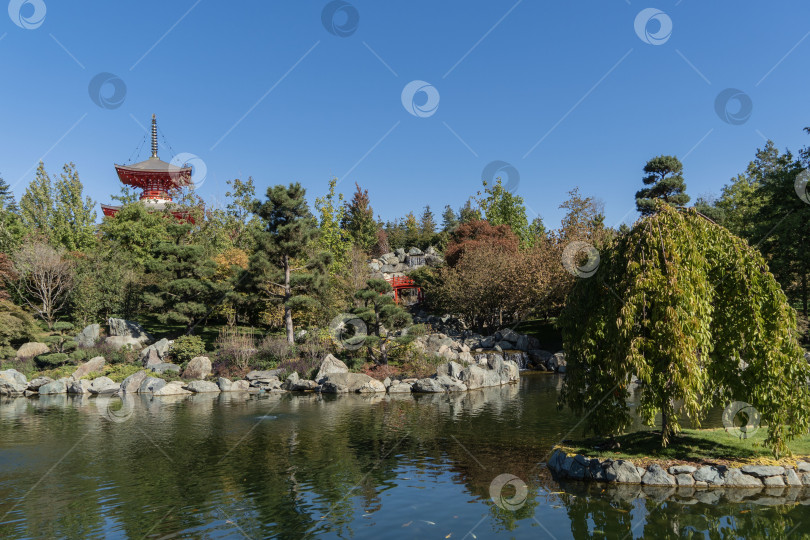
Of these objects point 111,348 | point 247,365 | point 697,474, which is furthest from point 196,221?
point 697,474

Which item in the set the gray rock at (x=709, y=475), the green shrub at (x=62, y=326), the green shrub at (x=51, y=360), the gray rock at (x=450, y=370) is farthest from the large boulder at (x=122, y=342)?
the gray rock at (x=709, y=475)

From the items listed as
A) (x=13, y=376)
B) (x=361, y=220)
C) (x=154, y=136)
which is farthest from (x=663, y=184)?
(x=154, y=136)

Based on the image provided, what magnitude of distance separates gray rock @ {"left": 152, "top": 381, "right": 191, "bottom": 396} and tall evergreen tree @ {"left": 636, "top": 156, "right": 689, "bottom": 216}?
3514 centimetres

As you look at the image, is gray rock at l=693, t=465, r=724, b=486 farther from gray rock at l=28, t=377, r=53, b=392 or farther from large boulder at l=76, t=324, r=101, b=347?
large boulder at l=76, t=324, r=101, b=347

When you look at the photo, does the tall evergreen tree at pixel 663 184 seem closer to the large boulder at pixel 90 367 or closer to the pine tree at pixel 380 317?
the pine tree at pixel 380 317

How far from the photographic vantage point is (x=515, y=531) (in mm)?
7699

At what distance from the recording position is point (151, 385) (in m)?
25.0

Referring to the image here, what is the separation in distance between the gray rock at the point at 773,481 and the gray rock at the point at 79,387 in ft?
90.4

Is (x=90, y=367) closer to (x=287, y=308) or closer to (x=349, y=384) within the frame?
(x=287, y=308)

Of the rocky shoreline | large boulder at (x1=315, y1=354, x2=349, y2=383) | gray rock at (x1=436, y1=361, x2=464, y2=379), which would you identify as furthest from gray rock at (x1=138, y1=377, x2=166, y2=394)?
the rocky shoreline

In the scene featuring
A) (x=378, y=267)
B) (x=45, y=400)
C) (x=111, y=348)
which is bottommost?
(x=45, y=400)

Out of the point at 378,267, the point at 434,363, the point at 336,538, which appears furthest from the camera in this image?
the point at 378,267

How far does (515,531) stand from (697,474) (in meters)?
3.86

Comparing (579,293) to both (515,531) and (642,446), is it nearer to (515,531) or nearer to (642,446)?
(642,446)
